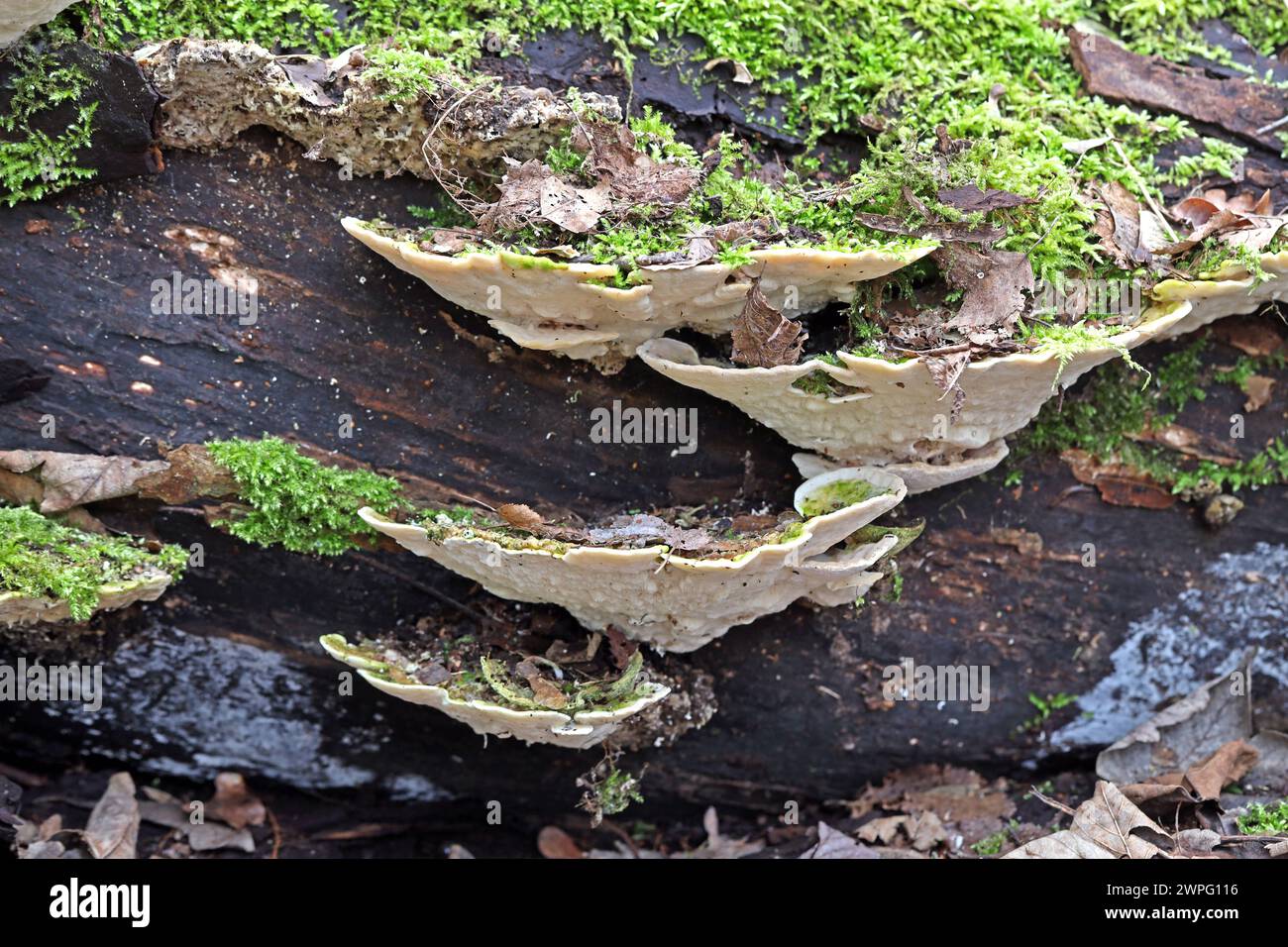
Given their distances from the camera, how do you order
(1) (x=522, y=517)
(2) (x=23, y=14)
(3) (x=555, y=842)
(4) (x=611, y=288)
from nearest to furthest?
(2) (x=23, y=14), (4) (x=611, y=288), (1) (x=522, y=517), (3) (x=555, y=842)

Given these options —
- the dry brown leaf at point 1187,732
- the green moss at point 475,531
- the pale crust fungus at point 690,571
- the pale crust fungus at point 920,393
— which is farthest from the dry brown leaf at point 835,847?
the green moss at point 475,531

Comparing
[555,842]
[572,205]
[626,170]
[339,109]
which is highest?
[339,109]

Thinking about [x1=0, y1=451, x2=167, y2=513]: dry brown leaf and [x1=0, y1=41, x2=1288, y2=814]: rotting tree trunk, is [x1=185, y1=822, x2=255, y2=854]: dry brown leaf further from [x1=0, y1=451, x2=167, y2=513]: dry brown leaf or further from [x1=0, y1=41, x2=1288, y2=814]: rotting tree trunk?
[x1=0, y1=451, x2=167, y2=513]: dry brown leaf

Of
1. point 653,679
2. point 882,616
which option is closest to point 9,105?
point 653,679

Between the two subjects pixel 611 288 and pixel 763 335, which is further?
pixel 763 335

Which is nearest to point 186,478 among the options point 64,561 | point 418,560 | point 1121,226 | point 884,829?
point 64,561

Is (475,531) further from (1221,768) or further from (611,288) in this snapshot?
(1221,768)

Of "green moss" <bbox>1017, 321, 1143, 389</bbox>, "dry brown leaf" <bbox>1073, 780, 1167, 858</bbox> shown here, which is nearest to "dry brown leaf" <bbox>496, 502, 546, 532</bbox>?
"green moss" <bbox>1017, 321, 1143, 389</bbox>
